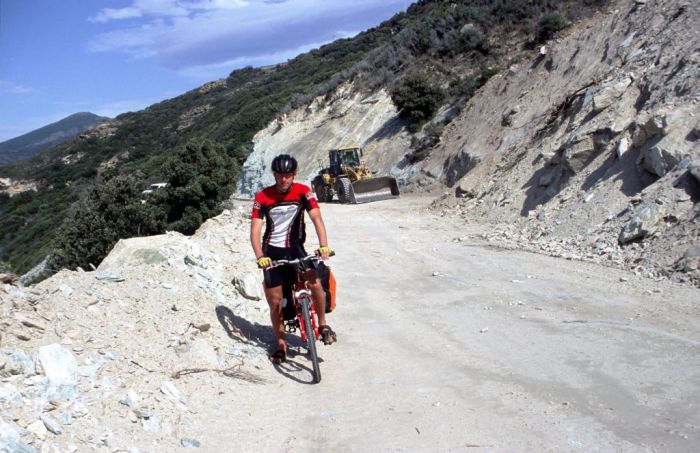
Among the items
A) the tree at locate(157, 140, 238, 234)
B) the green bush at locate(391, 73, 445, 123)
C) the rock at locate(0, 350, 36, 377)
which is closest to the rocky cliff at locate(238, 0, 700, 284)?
the green bush at locate(391, 73, 445, 123)

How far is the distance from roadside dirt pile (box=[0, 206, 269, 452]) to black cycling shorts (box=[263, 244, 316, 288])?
0.78 metres

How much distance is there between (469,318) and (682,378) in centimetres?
274

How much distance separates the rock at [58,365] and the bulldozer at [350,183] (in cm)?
Answer: 2008

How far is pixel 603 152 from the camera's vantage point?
13.3 metres

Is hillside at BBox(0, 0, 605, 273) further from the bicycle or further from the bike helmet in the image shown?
the bike helmet

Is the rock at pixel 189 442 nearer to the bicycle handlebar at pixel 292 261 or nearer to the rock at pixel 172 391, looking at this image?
the rock at pixel 172 391

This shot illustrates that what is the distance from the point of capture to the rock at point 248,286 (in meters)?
7.73

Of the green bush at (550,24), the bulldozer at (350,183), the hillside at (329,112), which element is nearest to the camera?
the bulldozer at (350,183)

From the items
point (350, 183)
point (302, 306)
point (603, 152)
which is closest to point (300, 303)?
point (302, 306)

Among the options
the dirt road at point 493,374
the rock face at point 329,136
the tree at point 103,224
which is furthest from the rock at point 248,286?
the rock face at point 329,136

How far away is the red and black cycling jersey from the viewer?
18.7ft

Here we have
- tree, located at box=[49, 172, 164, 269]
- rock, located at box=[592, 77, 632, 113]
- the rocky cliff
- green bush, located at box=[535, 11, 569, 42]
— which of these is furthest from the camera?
green bush, located at box=[535, 11, 569, 42]

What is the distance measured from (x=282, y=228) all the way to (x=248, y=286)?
87.7 inches

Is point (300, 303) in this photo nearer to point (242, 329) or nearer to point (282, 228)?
point (282, 228)
